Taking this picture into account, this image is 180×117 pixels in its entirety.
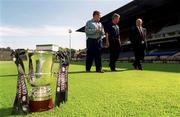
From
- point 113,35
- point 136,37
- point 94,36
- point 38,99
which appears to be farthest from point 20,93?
point 136,37

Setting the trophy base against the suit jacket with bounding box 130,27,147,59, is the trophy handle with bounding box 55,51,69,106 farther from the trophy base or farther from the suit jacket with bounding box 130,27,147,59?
the suit jacket with bounding box 130,27,147,59

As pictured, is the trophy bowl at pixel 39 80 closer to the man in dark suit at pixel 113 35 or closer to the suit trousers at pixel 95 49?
the suit trousers at pixel 95 49

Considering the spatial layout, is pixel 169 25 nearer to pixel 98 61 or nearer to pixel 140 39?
pixel 140 39

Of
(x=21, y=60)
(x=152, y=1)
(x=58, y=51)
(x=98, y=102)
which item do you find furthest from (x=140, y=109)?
(x=152, y=1)

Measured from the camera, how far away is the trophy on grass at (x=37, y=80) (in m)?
2.12

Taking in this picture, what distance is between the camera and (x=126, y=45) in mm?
30219

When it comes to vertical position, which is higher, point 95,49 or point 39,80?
point 95,49

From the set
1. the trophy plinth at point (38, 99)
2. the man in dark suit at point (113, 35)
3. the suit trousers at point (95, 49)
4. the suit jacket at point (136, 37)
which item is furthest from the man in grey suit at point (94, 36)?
the trophy plinth at point (38, 99)

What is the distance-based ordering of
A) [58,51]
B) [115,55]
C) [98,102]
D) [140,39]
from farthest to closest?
[140,39]
[115,55]
[98,102]
[58,51]

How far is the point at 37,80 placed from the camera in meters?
2.22

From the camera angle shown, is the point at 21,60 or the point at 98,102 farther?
the point at 98,102

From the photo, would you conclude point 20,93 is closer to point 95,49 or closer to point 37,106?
point 37,106

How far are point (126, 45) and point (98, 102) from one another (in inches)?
1103

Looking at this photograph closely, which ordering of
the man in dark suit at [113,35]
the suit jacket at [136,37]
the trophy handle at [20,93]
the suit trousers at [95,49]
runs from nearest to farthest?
the trophy handle at [20,93] → the suit trousers at [95,49] → the man in dark suit at [113,35] → the suit jacket at [136,37]
